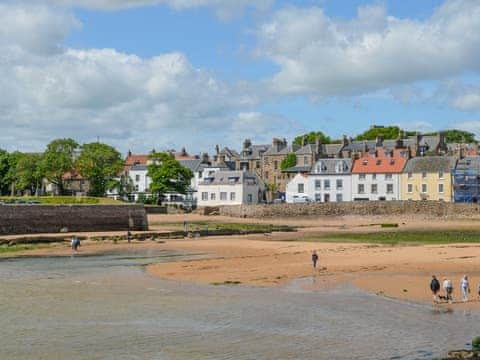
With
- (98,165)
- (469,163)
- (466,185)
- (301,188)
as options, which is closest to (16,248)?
(98,165)

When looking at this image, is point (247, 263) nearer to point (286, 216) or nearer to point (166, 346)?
point (166, 346)

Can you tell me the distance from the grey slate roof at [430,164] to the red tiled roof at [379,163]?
0.92 m

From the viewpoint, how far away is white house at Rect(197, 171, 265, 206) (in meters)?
90.2

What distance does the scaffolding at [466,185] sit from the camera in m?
80.4

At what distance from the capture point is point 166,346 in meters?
18.7

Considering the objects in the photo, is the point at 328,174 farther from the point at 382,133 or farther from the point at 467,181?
the point at 382,133

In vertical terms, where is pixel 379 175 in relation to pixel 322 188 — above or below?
above

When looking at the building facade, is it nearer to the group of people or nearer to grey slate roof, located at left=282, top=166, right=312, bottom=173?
grey slate roof, located at left=282, top=166, right=312, bottom=173

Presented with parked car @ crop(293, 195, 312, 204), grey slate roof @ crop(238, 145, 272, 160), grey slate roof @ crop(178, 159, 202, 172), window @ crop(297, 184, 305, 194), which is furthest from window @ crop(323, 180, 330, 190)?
grey slate roof @ crop(238, 145, 272, 160)

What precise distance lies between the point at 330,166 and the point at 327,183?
2.11m

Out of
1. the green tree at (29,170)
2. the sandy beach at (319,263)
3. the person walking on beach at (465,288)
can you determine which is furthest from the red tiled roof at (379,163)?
the person walking on beach at (465,288)

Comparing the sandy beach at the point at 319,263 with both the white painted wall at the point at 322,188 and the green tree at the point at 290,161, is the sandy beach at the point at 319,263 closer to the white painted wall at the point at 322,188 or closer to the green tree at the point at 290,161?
the white painted wall at the point at 322,188

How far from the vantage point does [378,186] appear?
85.4m

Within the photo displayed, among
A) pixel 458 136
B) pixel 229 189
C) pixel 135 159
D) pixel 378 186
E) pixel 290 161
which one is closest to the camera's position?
pixel 378 186
